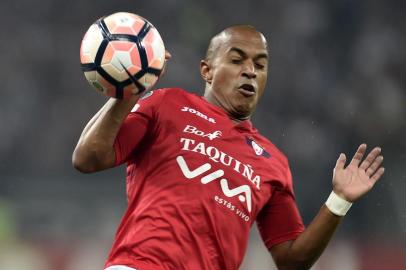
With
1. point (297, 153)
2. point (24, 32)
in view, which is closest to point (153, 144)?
point (297, 153)

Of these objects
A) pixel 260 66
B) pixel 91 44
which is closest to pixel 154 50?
pixel 91 44

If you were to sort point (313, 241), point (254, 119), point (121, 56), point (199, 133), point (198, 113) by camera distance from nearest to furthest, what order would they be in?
point (121, 56) → point (199, 133) → point (198, 113) → point (313, 241) → point (254, 119)

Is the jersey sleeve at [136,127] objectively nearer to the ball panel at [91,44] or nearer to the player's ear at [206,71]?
the ball panel at [91,44]

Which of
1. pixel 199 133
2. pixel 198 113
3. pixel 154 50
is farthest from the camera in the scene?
pixel 198 113

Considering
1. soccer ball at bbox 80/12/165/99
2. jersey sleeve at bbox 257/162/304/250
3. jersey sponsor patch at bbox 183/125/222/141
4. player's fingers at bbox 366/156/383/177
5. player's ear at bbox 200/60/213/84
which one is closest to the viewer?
soccer ball at bbox 80/12/165/99

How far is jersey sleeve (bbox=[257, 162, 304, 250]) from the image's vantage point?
343 centimetres

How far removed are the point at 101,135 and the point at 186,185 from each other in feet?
1.54

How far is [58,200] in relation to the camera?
6938 mm

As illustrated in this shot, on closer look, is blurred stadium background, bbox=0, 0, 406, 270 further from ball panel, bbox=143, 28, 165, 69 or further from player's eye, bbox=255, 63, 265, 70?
ball panel, bbox=143, 28, 165, 69

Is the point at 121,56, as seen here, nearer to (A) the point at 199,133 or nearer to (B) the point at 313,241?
(A) the point at 199,133

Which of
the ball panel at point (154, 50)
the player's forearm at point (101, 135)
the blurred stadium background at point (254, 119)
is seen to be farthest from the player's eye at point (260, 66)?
the blurred stadium background at point (254, 119)

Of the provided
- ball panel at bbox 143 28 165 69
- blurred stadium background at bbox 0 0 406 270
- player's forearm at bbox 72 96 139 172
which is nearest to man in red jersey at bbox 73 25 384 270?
player's forearm at bbox 72 96 139 172

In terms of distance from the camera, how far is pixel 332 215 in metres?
3.25

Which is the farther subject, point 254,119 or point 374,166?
point 254,119
